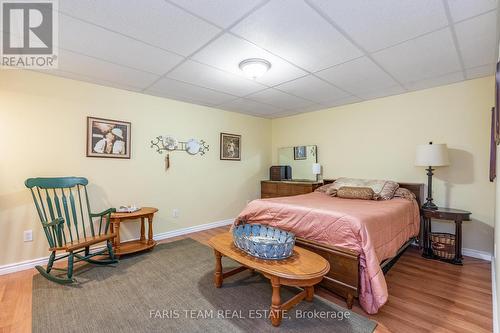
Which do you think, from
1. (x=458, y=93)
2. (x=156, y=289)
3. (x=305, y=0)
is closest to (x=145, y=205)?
(x=156, y=289)

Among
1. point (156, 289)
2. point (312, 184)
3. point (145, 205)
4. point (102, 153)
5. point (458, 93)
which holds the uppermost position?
point (458, 93)

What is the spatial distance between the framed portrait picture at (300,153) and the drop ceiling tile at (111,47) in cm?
307

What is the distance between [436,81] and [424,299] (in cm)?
263

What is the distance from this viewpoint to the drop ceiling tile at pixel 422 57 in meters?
2.03

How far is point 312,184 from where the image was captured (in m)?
4.16

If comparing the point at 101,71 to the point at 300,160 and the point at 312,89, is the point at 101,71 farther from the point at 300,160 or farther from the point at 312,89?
the point at 300,160

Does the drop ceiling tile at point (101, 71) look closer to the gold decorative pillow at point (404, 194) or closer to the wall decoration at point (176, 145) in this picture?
the wall decoration at point (176, 145)

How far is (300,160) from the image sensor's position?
4844 millimetres

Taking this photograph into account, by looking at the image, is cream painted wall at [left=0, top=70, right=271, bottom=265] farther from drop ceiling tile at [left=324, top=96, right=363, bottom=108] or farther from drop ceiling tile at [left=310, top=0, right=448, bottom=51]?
drop ceiling tile at [left=310, top=0, right=448, bottom=51]

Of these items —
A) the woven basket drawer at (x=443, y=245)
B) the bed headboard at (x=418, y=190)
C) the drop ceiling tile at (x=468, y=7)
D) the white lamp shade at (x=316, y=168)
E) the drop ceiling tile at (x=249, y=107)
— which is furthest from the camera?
the white lamp shade at (x=316, y=168)

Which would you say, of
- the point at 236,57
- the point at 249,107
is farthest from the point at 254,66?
the point at 249,107

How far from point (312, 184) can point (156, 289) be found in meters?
2.96

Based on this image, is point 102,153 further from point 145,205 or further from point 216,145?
point 216,145

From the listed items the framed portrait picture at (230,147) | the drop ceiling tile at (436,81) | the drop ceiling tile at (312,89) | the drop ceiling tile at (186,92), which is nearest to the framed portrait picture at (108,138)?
the drop ceiling tile at (186,92)
